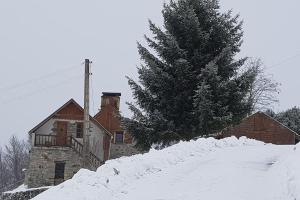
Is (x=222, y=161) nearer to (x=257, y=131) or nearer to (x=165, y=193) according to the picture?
(x=165, y=193)

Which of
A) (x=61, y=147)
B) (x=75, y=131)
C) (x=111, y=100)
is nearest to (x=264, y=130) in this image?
(x=75, y=131)

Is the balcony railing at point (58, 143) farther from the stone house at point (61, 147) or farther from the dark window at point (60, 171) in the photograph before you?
the dark window at point (60, 171)

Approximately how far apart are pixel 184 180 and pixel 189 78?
542 inches

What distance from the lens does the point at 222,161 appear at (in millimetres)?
15266

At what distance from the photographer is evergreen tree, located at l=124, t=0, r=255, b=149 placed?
79.7ft

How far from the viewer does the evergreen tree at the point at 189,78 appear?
24.3 metres

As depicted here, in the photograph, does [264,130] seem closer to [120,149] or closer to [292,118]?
[292,118]

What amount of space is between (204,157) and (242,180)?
197 inches

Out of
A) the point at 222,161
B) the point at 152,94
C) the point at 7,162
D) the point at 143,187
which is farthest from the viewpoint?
the point at 7,162

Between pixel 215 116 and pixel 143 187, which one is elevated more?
pixel 215 116

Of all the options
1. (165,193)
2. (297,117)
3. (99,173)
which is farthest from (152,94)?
(297,117)

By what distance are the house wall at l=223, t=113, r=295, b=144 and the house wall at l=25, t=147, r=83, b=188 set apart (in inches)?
520

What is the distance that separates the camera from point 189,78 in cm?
2555

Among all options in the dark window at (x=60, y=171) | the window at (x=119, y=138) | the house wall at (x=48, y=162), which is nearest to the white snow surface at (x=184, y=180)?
the house wall at (x=48, y=162)
